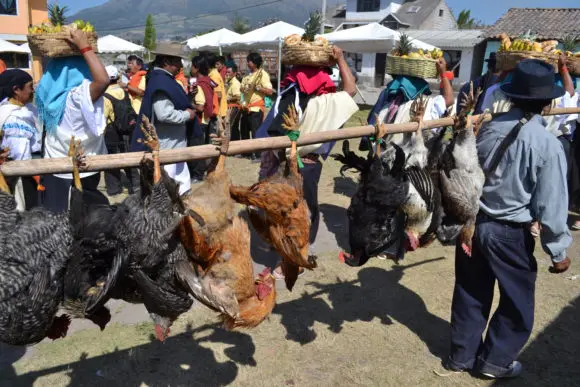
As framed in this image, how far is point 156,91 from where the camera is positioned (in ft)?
15.5

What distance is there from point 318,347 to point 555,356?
2.30 meters

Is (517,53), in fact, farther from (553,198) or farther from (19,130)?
(19,130)

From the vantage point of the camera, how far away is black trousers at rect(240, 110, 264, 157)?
34.8 ft

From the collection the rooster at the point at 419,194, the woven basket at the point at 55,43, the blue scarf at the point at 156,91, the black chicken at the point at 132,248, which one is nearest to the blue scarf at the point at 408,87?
the rooster at the point at 419,194

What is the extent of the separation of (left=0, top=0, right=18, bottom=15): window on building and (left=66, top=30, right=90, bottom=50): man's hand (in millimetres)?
26821

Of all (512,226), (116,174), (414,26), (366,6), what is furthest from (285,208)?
(414,26)

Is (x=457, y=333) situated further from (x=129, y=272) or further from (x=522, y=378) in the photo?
(x=129, y=272)

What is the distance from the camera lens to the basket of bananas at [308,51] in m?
3.90

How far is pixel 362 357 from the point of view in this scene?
159 inches

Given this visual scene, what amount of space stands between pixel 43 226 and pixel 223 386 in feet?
7.26

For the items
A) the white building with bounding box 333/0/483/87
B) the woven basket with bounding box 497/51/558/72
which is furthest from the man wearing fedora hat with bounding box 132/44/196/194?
the white building with bounding box 333/0/483/87

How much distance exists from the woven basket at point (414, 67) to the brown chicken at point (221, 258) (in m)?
3.19

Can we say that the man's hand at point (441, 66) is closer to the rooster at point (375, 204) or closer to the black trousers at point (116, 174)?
the rooster at point (375, 204)

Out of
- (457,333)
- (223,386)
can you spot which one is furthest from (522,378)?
(223,386)
